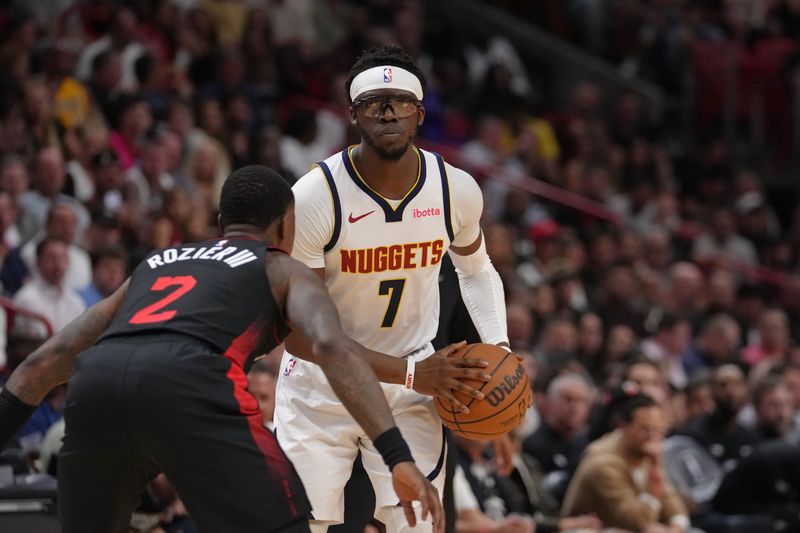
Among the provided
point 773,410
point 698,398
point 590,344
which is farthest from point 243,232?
point 590,344

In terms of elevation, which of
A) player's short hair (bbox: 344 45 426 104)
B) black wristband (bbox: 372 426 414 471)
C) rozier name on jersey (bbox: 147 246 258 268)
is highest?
player's short hair (bbox: 344 45 426 104)

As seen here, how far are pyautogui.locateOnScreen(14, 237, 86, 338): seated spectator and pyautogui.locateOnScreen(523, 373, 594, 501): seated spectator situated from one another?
10.5 feet

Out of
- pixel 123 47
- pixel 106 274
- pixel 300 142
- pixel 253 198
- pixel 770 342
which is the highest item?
pixel 123 47

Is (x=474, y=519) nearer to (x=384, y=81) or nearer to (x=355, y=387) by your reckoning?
(x=384, y=81)

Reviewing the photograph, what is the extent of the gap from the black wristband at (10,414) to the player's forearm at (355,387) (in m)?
1.09

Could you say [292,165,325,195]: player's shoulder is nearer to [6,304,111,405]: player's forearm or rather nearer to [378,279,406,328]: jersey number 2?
[378,279,406,328]: jersey number 2

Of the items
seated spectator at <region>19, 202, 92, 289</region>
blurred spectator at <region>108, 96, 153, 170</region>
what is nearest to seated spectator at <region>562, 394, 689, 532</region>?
seated spectator at <region>19, 202, 92, 289</region>

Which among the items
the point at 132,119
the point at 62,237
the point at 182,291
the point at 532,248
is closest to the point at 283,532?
the point at 182,291

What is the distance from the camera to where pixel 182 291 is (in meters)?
4.42

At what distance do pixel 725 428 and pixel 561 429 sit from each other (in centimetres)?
153

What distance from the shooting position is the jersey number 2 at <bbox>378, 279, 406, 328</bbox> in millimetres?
5613

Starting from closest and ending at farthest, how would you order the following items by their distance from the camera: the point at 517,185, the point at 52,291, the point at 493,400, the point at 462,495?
the point at 493,400 → the point at 462,495 → the point at 52,291 → the point at 517,185

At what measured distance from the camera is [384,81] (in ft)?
18.1

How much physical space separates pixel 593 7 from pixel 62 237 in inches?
410
